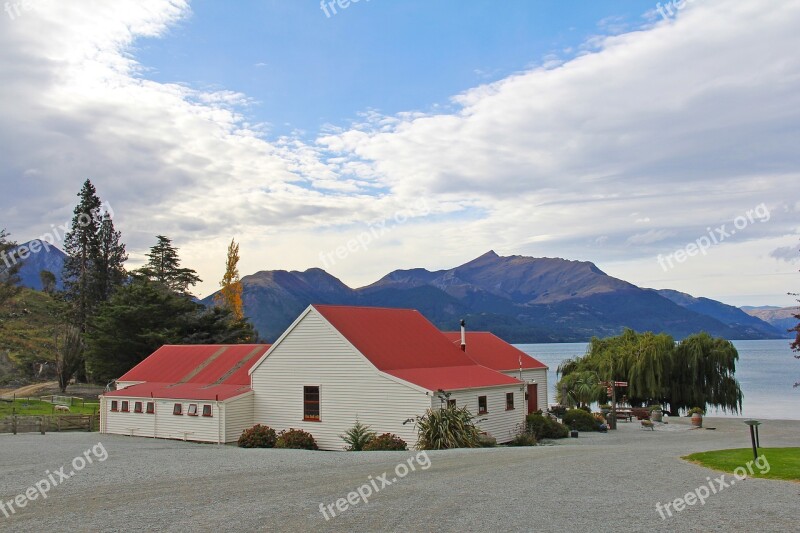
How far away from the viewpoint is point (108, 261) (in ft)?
250

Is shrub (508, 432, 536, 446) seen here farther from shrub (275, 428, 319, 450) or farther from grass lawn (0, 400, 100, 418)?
grass lawn (0, 400, 100, 418)

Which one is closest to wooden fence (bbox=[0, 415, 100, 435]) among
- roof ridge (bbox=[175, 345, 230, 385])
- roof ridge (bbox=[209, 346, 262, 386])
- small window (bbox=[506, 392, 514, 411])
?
roof ridge (bbox=[175, 345, 230, 385])

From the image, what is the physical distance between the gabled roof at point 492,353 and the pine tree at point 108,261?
47323mm

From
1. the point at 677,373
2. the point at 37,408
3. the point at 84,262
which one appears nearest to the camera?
the point at 37,408

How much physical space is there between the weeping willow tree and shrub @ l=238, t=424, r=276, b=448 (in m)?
24.4

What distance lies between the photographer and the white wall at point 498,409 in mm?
28469

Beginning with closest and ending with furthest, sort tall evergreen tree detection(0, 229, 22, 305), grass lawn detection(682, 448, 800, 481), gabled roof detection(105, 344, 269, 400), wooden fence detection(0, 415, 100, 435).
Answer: grass lawn detection(682, 448, 800, 481)
gabled roof detection(105, 344, 269, 400)
wooden fence detection(0, 415, 100, 435)
tall evergreen tree detection(0, 229, 22, 305)

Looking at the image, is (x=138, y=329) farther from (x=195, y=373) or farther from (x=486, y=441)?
(x=486, y=441)

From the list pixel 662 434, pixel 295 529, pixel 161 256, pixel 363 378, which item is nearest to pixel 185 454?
pixel 363 378

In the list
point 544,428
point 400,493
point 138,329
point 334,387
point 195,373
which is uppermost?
point 138,329

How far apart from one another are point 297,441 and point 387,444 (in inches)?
190

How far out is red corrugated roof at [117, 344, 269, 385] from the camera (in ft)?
119

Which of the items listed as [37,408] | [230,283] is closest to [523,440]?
[37,408]

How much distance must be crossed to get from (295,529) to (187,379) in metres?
27.3
